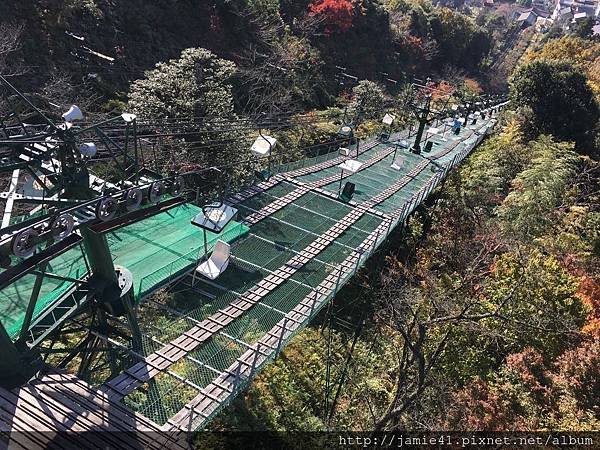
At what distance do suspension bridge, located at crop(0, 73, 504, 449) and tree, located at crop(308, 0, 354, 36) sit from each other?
93.9 feet

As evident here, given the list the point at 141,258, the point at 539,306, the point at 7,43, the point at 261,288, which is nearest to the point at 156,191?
the point at 141,258

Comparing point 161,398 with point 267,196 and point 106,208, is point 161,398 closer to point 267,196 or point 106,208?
point 106,208

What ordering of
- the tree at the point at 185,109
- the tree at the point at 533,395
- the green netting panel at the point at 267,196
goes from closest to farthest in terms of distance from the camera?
the tree at the point at 533,395 < the green netting panel at the point at 267,196 < the tree at the point at 185,109

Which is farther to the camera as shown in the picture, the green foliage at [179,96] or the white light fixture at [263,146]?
the green foliage at [179,96]

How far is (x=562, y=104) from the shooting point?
101 feet

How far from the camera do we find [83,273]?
31.2 feet

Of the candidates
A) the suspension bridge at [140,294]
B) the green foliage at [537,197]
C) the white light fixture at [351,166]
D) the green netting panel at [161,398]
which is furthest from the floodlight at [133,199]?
the green foliage at [537,197]

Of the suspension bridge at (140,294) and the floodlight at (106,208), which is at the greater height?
the floodlight at (106,208)

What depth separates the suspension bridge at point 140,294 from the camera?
751 cm

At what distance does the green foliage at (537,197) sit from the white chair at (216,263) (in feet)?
43.7

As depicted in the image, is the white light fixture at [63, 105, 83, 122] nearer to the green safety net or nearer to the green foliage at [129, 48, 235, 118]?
the green safety net

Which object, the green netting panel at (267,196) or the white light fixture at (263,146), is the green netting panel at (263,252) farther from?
the white light fixture at (263,146)

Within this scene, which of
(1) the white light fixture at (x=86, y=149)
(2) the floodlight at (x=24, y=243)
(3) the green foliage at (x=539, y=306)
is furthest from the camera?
(3) the green foliage at (x=539, y=306)

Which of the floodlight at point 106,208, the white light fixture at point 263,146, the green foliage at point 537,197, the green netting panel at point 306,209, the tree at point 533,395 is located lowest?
the tree at point 533,395
